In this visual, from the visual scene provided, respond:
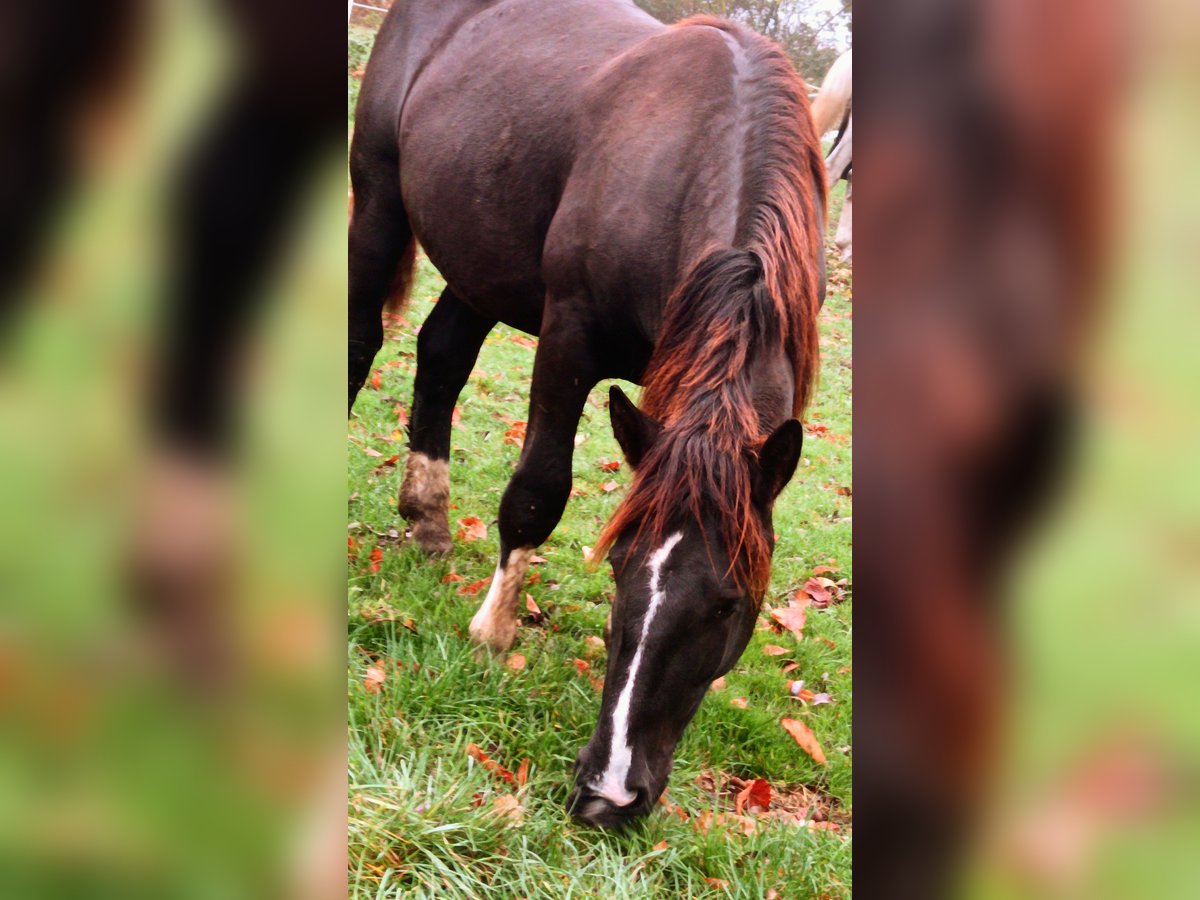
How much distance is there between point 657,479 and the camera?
210cm

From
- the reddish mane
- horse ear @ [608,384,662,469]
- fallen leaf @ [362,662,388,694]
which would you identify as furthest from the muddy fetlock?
horse ear @ [608,384,662,469]

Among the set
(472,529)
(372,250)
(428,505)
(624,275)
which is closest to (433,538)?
(428,505)

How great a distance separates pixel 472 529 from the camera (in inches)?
171

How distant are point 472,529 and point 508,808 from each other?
237 cm

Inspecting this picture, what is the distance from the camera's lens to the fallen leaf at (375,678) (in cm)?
246

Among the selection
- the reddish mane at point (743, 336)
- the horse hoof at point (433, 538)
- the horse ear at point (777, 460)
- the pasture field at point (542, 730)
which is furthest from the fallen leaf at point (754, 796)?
the horse hoof at point (433, 538)

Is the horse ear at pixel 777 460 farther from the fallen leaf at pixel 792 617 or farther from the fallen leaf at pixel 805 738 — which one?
the fallen leaf at pixel 792 617

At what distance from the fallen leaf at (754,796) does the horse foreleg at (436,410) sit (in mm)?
1846

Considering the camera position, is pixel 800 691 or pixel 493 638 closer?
pixel 493 638

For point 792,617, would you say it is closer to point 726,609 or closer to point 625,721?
point 726,609

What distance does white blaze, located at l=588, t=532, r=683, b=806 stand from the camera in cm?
202
